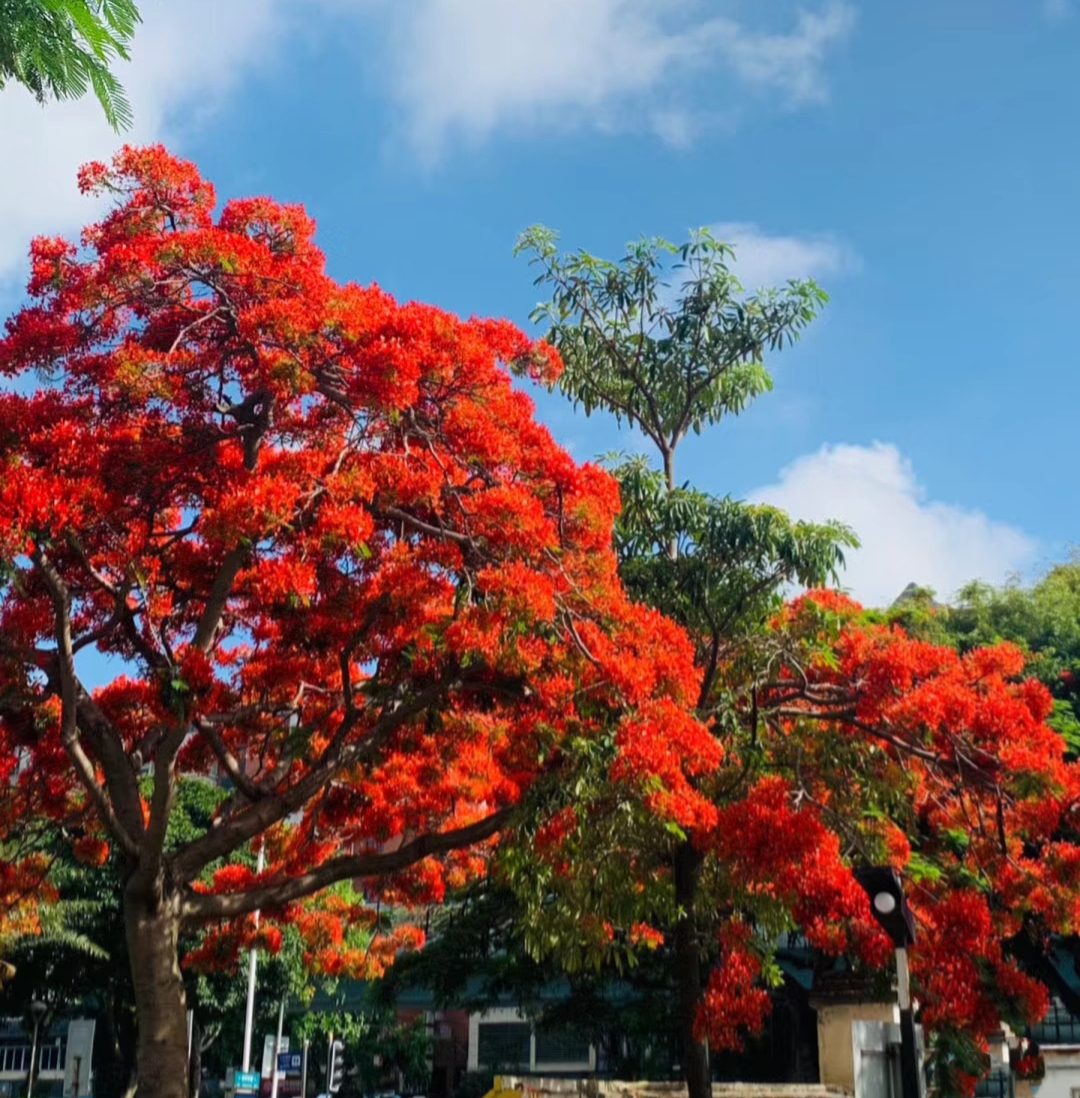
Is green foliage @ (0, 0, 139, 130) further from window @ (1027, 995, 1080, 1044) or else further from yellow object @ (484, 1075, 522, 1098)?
window @ (1027, 995, 1080, 1044)

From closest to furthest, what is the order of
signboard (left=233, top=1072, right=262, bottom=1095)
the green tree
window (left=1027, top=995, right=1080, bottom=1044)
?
signboard (left=233, top=1072, right=262, bottom=1095)
window (left=1027, top=995, right=1080, bottom=1044)
the green tree

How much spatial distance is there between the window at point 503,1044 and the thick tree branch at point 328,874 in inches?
1194

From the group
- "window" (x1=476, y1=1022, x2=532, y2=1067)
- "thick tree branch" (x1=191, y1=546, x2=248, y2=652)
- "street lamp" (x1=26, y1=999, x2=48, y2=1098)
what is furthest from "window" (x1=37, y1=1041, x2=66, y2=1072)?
"thick tree branch" (x1=191, y1=546, x2=248, y2=652)

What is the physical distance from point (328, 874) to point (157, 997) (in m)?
1.79

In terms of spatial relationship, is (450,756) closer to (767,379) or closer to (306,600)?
(306,600)

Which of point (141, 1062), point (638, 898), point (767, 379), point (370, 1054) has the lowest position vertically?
point (370, 1054)

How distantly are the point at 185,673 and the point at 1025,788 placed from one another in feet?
25.7

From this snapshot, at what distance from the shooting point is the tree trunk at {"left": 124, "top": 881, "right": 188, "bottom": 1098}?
33.7 ft

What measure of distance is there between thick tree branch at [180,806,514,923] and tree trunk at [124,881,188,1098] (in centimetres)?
33

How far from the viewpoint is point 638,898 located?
1116cm

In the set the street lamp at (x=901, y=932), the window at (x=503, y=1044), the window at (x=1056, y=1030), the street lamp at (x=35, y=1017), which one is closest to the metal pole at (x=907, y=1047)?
the street lamp at (x=901, y=932)

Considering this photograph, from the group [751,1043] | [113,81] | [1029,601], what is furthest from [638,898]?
[1029,601]

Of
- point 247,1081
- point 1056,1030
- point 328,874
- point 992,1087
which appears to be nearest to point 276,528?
point 328,874

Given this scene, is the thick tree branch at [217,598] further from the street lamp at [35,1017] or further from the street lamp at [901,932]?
the street lamp at [35,1017]
